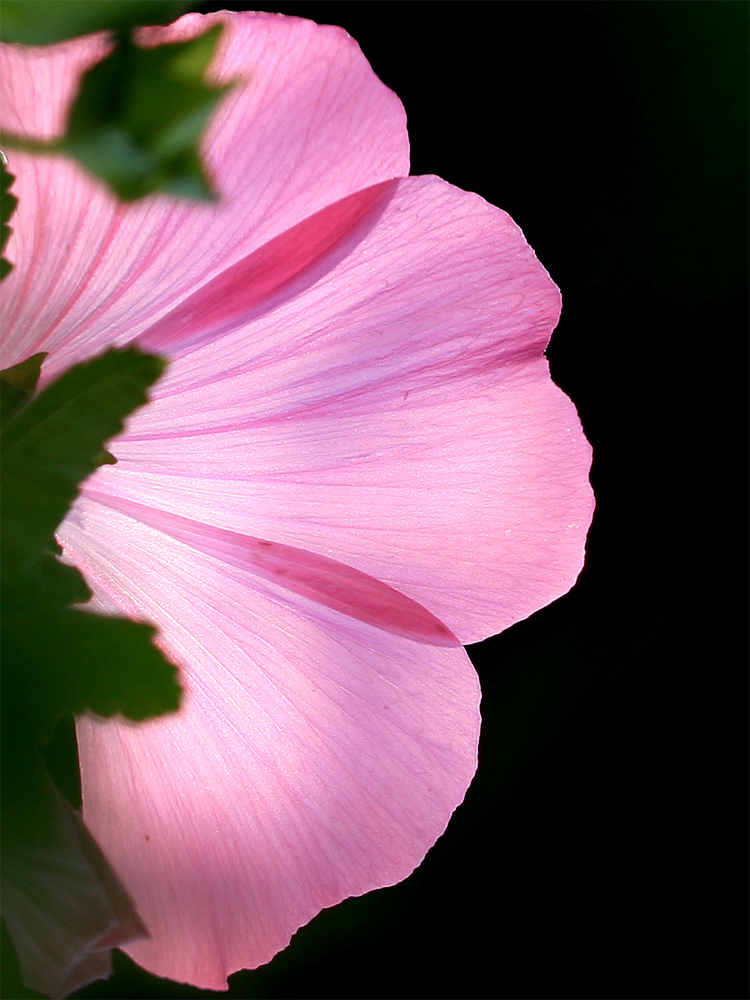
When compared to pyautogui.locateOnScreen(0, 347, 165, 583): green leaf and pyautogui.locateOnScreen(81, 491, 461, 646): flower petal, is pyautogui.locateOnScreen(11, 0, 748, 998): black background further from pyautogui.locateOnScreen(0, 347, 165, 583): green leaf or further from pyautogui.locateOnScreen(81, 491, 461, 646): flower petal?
pyautogui.locateOnScreen(0, 347, 165, 583): green leaf

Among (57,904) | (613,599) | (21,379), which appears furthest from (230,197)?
(613,599)

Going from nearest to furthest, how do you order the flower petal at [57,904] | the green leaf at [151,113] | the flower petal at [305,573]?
the green leaf at [151,113], the flower petal at [57,904], the flower petal at [305,573]

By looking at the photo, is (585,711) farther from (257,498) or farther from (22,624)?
(22,624)

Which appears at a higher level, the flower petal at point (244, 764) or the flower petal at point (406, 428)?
the flower petal at point (406, 428)

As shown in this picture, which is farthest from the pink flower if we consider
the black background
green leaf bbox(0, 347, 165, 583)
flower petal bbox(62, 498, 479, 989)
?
the black background

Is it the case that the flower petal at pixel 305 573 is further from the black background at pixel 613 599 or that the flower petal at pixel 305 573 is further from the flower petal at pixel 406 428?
the black background at pixel 613 599

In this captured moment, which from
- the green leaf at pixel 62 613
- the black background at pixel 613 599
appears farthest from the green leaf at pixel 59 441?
the black background at pixel 613 599

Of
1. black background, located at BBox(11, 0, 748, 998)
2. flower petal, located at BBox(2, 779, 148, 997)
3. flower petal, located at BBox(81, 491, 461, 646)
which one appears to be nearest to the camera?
flower petal, located at BBox(2, 779, 148, 997)

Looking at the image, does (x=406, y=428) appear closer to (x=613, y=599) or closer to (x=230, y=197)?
(x=230, y=197)
